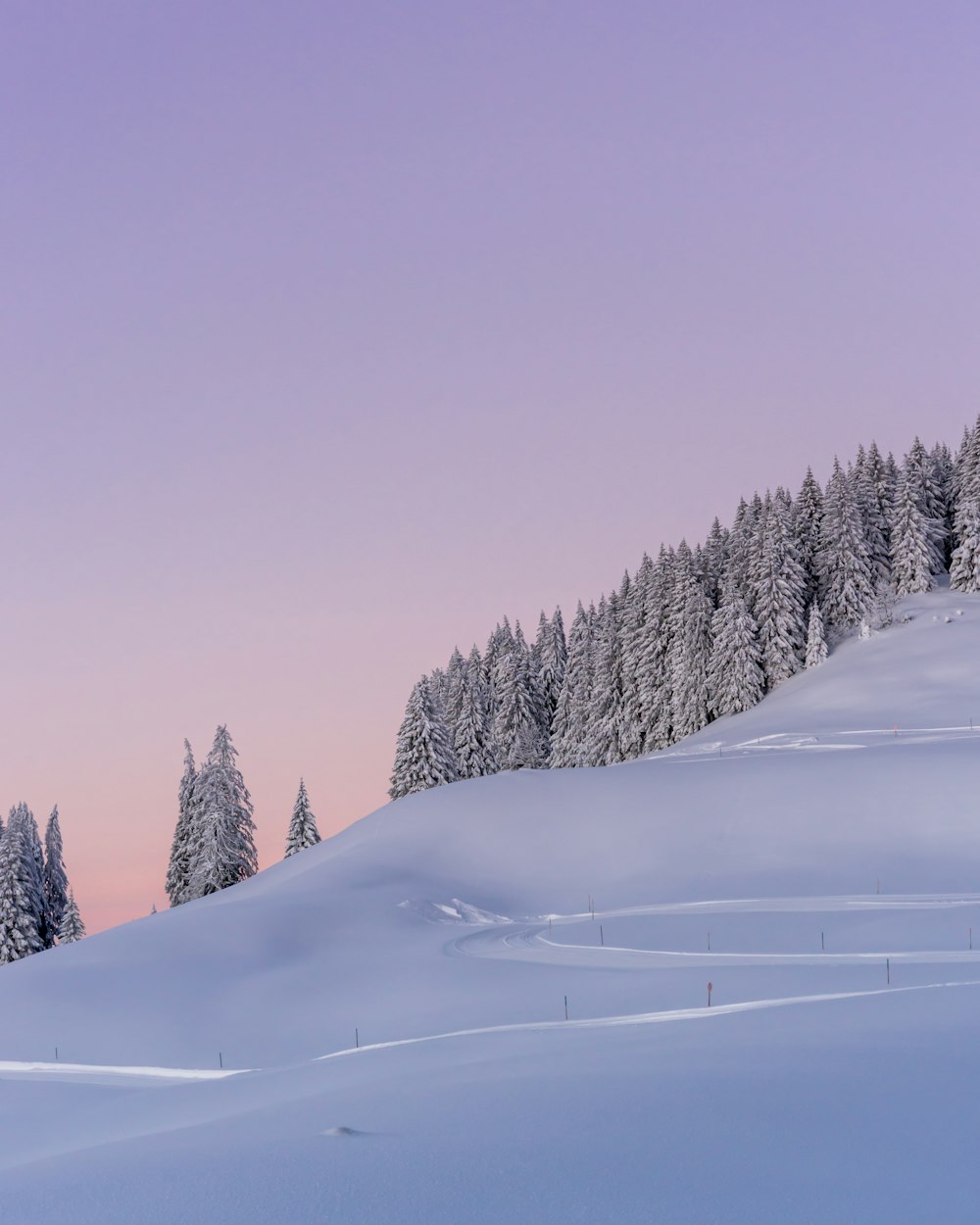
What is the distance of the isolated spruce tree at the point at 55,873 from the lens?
75.4 m

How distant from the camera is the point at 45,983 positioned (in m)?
31.4

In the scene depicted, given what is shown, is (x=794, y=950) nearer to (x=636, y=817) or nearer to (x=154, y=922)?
(x=636, y=817)

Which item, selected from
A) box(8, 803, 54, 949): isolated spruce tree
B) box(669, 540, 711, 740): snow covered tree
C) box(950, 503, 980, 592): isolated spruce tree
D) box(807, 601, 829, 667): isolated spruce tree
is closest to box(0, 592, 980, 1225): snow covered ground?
box(807, 601, 829, 667): isolated spruce tree

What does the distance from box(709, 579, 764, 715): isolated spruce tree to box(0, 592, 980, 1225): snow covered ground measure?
6105mm

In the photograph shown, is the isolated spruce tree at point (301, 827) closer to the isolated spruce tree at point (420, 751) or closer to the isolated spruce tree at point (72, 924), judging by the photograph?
the isolated spruce tree at point (420, 751)

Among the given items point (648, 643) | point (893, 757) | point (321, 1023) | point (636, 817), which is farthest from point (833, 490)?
point (321, 1023)

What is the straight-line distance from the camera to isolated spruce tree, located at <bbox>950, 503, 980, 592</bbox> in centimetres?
8544

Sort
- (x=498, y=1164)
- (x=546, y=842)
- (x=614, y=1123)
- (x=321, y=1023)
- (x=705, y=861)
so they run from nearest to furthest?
1. (x=498, y=1164)
2. (x=614, y=1123)
3. (x=321, y=1023)
4. (x=705, y=861)
5. (x=546, y=842)

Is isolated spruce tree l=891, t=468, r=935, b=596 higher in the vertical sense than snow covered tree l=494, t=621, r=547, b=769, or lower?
higher

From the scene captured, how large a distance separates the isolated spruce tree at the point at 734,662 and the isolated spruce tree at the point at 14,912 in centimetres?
4942

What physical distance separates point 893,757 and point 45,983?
37372 millimetres

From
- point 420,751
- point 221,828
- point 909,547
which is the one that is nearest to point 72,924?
point 221,828

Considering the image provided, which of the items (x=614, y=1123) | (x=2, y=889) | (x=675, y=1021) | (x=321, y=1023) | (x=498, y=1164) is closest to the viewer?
(x=498, y=1164)

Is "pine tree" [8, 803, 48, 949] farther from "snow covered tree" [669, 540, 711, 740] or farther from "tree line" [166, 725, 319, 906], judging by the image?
"snow covered tree" [669, 540, 711, 740]
